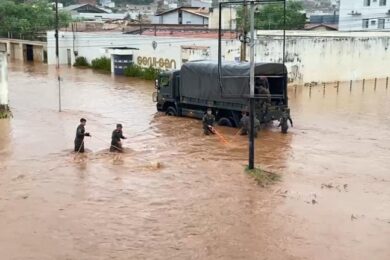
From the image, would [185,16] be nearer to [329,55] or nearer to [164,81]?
[329,55]

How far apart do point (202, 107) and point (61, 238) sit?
42.4 ft

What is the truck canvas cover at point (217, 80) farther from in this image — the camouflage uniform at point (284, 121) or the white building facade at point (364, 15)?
the white building facade at point (364, 15)

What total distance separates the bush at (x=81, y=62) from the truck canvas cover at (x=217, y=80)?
90.0 feet

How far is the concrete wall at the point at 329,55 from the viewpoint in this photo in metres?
35.7

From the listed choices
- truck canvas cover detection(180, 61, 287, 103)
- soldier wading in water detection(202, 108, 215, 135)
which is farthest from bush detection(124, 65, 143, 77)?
soldier wading in water detection(202, 108, 215, 135)

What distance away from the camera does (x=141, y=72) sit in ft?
138

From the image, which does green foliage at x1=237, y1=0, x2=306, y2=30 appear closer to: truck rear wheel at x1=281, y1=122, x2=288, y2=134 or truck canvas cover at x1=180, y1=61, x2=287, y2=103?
truck canvas cover at x1=180, y1=61, x2=287, y2=103

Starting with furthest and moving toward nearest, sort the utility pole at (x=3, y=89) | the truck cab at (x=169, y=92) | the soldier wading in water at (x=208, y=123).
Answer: the utility pole at (x=3, y=89) < the truck cab at (x=169, y=92) < the soldier wading in water at (x=208, y=123)

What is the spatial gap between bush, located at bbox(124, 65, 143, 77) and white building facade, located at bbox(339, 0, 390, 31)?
2679cm

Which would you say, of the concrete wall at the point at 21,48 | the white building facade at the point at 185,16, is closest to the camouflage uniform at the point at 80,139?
the concrete wall at the point at 21,48

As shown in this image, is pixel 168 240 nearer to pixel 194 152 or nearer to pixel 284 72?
pixel 194 152

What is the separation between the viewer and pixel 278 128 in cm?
2283

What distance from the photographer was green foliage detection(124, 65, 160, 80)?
40656mm

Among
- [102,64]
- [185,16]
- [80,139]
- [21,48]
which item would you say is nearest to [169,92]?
[80,139]
